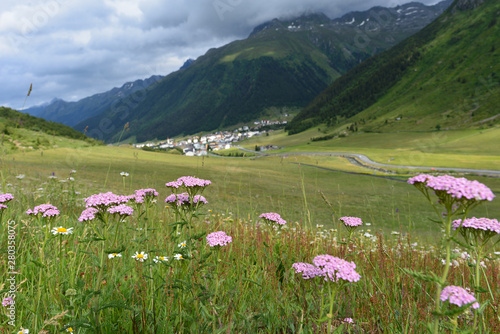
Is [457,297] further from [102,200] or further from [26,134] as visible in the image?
[26,134]

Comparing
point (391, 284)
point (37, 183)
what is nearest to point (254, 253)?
point (391, 284)

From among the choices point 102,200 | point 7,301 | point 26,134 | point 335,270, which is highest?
point 26,134

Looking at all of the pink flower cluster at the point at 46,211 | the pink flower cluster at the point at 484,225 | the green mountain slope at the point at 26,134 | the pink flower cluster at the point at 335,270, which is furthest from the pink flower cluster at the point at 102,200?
the green mountain slope at the point at 26,134

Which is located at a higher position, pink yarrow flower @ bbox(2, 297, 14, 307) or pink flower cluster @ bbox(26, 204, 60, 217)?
pink flower cluster @ bbox(26, 204, 60, 217)

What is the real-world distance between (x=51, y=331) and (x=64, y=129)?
36730mm

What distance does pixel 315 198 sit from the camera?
18391 mm

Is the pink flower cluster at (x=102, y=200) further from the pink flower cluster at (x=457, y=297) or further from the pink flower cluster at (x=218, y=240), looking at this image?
the pink flower cluster at (x=457, y=297)

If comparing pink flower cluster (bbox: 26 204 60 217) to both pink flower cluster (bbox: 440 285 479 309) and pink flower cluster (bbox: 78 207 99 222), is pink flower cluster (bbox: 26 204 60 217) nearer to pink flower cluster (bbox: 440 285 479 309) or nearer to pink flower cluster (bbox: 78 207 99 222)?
pink flower cluster (bbox: 78 207 99 222)

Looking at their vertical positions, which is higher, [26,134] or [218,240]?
[26,134]

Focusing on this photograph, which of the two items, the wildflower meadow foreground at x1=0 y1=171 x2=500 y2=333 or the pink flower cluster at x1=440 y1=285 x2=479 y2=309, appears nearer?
the pink flower cluster at x1=440 y1=285 x2=479 y2=309

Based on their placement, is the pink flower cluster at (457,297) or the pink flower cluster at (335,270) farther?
the pink flower cluster at (335,270)

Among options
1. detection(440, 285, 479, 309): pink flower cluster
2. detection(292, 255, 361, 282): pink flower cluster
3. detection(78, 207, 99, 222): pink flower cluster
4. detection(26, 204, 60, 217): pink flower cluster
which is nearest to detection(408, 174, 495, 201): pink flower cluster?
detection(440, 285, 479, 309): pink flower cluster

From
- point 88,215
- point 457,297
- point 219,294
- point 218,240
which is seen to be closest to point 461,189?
point 457,297

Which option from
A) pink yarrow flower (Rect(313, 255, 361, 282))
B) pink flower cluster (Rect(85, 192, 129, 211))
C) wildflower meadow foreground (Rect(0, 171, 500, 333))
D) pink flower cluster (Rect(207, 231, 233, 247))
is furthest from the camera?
pink flower cluster (Rect(207, 231, 233, 247))
